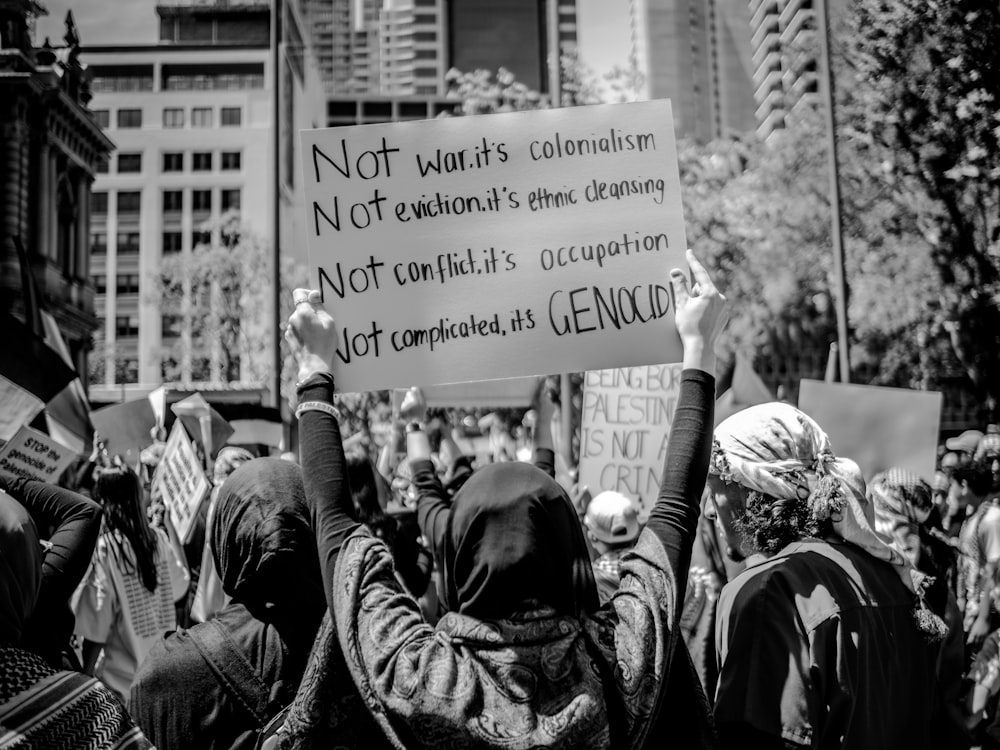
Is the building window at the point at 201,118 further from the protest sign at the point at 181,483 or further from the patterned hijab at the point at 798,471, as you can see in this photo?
the patterned hijab at the point at 798,471

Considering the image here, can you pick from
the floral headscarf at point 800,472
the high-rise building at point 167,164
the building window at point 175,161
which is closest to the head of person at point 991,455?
the floral headscarf at point 800,472

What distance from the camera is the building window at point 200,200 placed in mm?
87875

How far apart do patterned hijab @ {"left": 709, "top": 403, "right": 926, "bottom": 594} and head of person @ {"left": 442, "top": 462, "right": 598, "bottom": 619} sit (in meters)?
0.70

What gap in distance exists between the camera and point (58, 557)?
132 inches

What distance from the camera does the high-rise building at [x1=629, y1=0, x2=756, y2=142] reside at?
5852 inches

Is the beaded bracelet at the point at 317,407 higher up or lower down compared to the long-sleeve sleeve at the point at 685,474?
higher up

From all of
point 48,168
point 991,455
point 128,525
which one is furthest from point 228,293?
point 128,525

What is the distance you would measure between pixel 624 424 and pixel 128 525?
2709 mm

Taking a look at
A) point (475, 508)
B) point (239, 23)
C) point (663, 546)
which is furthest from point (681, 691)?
point (239, 23)

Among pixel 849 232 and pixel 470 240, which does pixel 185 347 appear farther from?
pixel 470 240

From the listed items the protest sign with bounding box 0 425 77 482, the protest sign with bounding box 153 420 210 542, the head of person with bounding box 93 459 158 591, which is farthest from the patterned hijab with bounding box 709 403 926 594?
the protest sign with bounding box 153 420 210 542

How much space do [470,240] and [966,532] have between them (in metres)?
4.54

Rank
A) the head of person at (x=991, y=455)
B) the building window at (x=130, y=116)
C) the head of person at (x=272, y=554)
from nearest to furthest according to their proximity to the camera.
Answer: the head of person at (x=272, y=554) < the head of person at (x=991, y=455) < the building window at (x=130, y=116)

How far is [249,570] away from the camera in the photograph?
8.09 feet
